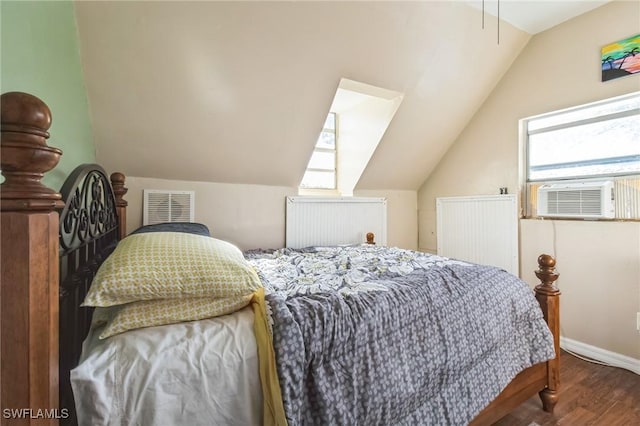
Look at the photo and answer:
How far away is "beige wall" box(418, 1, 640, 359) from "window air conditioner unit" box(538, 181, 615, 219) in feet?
0.35

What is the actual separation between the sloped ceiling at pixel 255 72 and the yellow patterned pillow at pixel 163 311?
1530 mm

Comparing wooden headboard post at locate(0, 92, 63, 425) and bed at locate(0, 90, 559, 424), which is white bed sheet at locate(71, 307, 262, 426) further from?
wooden headboard post at locate(0, 92, 63, 425)

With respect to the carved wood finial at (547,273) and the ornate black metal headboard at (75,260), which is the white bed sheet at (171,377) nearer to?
the ornate black metal headboard at (75,260)

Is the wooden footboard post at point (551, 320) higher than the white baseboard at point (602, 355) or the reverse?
higher

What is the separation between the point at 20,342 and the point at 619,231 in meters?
3.24

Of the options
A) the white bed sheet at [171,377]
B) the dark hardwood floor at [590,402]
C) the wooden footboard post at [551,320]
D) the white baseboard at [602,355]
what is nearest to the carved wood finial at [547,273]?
the wooden footboard post at [551,320]

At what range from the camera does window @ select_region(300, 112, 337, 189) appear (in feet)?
11.2

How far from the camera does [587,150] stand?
2457 mm

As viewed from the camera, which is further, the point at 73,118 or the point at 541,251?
the point at 541,251

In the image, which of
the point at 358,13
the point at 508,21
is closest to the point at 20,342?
the point at 358,13

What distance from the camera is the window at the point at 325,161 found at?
342cm

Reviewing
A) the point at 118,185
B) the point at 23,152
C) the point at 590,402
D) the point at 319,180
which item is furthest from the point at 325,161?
the point at 23,152

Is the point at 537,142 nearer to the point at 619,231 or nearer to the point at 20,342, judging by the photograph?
the point at 619,231

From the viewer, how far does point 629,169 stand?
2.22 metres
